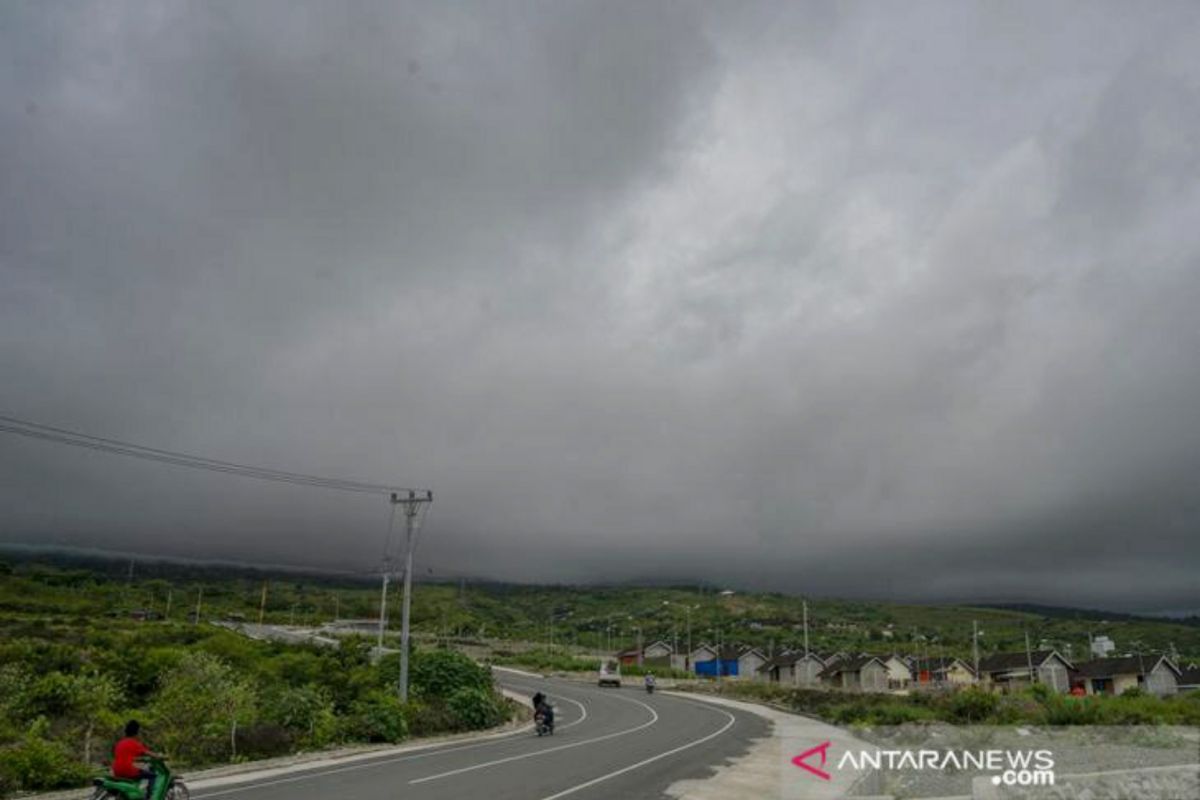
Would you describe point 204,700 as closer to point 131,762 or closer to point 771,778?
point 131,762

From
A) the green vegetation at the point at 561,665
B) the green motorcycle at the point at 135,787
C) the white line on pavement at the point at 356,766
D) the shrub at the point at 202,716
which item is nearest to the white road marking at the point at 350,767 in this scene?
the white line on pavement at the point at 356,766

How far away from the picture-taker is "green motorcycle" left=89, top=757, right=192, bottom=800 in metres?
14.0

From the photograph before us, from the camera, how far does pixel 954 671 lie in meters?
94.1

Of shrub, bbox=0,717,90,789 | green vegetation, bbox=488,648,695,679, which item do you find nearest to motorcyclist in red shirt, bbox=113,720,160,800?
shrub, bbox=0,717,90,789

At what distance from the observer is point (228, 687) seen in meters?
28.8

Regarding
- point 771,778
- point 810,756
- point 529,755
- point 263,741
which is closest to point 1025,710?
point 810,756

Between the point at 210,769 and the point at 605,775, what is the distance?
10.1 m

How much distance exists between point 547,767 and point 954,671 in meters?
84.0

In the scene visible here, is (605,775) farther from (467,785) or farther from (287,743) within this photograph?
(287,743)

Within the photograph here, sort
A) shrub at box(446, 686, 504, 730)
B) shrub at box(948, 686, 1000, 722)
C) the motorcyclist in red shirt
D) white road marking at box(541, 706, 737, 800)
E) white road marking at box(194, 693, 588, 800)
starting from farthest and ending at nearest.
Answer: shrub at box(446, 686, 504, 730)
shrub at box(948, 686, 1000, 722)
white road marking at box(194, 693, 588, 800)
white road marking at box(541, 706, 737, 800)
the motorcyclist in red shirt

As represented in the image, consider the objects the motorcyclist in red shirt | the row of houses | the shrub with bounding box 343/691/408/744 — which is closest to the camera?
the motorcyclist in red shirt

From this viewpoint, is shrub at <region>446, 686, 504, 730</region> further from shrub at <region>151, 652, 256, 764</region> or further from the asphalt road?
shrub at <region>151, 652, 256, 764</region>

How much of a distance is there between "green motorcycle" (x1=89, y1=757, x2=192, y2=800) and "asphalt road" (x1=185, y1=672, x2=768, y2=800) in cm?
283

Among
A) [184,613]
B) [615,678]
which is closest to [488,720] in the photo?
[615,678]
